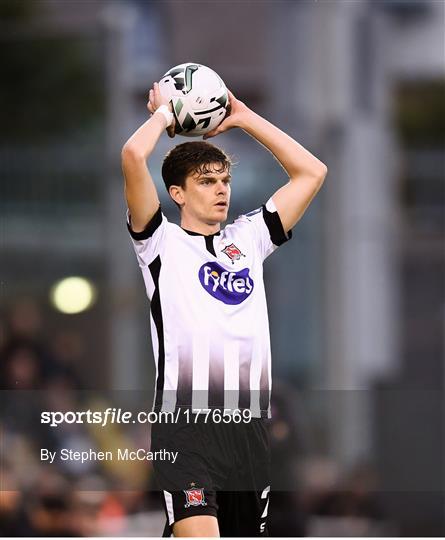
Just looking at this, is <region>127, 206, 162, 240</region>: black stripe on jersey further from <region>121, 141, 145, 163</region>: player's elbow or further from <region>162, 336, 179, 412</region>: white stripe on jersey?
<region>162, 336, 179, 412</region>: white stripe on jersey

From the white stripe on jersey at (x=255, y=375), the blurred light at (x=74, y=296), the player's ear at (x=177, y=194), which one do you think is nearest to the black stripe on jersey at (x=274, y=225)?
the player's ear at (x=177, y=194)

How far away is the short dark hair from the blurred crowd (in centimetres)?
105

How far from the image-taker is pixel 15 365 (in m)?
7.06

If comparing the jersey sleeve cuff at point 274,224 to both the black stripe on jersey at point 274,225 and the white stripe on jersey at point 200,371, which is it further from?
the white stripe on jersey at point 200,371

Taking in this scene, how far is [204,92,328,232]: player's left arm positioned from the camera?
468cm

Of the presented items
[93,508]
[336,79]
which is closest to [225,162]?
[93,508]

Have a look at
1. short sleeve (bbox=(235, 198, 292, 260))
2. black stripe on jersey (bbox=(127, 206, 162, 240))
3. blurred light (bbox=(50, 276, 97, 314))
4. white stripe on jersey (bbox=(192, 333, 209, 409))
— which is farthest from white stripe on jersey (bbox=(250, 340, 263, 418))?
blurred light (bbox=(50, 276, 97, 314))

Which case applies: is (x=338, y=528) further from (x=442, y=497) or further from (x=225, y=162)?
(x=225, y=162)

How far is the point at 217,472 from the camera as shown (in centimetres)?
451

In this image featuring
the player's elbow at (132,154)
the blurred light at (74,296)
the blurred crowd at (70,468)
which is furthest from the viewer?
the blurred light at (74,296)

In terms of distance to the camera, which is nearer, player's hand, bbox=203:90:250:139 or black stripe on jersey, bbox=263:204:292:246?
player's hand, bbox=203:90:250:139

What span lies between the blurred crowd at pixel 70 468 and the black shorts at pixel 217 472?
2.03 ft

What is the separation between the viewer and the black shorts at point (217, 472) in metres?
4.43

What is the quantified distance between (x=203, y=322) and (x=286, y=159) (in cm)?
70
